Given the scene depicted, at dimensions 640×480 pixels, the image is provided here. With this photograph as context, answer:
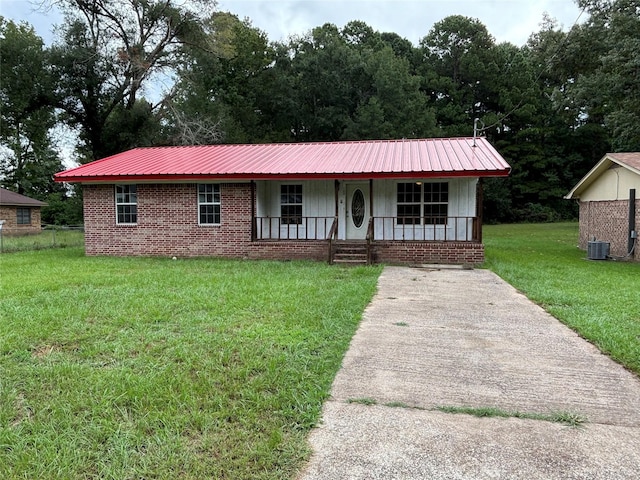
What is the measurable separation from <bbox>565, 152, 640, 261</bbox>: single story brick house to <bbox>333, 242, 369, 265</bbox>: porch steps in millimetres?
7774

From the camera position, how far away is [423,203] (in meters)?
13.1

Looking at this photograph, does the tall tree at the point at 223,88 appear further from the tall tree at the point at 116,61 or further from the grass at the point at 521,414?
the grass at the point at 521,414

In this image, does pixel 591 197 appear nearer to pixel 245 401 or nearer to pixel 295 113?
pixel 245 401

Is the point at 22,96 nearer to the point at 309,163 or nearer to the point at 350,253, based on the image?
the point at 309,163

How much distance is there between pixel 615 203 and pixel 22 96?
95.5ft

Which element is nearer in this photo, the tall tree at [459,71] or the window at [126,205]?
the window at [126,205]

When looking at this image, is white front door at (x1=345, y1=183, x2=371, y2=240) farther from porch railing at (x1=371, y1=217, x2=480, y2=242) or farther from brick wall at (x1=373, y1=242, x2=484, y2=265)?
brick wall at (x1=373, y1=242, x2=484, y2=265)

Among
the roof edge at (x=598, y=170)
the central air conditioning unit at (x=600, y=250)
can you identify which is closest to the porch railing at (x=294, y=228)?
the central air conditioning unit at (x=600, y=250)

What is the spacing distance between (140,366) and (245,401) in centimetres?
125

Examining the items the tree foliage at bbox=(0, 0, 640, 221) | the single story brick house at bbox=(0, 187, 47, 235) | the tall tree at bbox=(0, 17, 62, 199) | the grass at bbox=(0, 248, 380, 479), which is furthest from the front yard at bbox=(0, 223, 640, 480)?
the single story brick house at bbox=(0, 187, 47, 235)

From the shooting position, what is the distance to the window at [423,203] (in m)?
13.0

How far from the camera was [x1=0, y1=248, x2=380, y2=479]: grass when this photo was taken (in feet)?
8.54

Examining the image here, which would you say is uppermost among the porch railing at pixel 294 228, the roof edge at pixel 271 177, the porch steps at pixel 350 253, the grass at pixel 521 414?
the roof edge at pixel 271 177

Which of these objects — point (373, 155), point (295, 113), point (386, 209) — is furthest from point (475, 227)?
point (295, 113)
